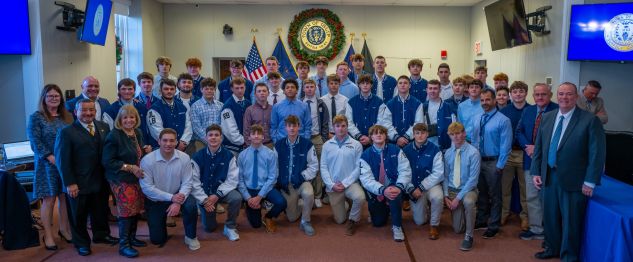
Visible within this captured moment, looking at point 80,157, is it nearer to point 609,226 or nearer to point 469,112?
point 469,112

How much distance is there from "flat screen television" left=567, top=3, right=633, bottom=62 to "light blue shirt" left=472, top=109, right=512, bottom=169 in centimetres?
246

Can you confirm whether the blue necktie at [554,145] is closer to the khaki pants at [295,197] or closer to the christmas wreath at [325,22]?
the khaki pants at [295,197]

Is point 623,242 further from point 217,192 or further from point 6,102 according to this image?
point 6,102

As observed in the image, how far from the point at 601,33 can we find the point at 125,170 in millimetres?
5655

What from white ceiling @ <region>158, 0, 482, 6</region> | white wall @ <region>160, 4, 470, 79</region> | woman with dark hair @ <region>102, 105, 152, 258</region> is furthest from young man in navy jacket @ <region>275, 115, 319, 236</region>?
white wall @ <region>160, 4, 470, 79</region>

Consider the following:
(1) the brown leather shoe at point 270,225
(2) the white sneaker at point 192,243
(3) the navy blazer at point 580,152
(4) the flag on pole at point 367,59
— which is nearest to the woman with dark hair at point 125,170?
(2) the white sneaker at point 192,243

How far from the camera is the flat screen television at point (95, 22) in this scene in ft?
20.3

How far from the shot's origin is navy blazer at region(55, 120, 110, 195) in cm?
372

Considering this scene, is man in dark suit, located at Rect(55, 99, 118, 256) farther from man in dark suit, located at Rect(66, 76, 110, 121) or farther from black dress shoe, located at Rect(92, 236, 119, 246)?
man in dark suit, located at Rect(66, 76, 110, 121)

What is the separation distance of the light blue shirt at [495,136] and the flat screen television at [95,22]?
16.1 feet

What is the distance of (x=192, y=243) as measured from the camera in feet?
13.5

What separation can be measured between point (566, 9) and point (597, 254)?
411 centimetres

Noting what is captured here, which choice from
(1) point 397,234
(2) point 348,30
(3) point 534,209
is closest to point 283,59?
(2) point 348,30

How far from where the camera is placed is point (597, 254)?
337cm
